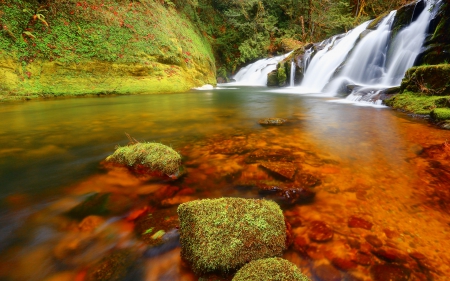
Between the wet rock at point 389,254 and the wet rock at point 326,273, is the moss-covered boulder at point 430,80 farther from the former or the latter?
the wet rock at point 326,273

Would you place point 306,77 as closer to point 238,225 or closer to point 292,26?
point 292,26

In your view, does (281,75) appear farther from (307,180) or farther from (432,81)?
(307,180)

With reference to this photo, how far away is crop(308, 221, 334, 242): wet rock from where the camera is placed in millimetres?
1784

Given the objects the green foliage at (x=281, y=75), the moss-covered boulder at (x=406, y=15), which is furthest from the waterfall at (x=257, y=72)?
the moss-covered boulder at (x=406, y=15)

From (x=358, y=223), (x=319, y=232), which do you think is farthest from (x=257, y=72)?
(x=319, y=232)

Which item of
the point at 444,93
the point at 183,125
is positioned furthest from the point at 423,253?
the point at 444,93

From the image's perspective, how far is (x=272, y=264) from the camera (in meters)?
1.26

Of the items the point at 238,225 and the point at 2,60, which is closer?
the point at 238,225

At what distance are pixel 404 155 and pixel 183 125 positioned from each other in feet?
14.3

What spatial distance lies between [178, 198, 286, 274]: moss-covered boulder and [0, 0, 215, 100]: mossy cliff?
40.5ft

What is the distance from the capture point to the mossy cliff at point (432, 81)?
18.7 feet

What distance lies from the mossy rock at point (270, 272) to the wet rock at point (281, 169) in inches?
57.9

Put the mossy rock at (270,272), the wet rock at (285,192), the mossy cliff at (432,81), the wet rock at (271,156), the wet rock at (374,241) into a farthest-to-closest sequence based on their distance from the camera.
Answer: the mossy cliff at (432,81), the wet rock at (271,156), the wet rock at (285,192), the wet rock at (374,241), the mossy rock at (270,272)

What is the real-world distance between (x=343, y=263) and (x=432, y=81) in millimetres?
7405
